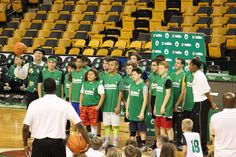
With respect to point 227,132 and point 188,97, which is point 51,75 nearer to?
point 188,97

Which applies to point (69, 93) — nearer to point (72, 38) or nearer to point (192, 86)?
point (192, 86)

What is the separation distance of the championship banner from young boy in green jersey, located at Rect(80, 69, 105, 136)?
5.41ft

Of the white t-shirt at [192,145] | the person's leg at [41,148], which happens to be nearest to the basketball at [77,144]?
the person's leg at [41,148]

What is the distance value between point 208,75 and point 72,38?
957 centimetres

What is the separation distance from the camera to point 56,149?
8617mm

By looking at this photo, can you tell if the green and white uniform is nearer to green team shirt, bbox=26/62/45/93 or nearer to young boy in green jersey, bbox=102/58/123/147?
young boy in green jersey, bbox=102/58/123/147

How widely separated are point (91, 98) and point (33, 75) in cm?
146

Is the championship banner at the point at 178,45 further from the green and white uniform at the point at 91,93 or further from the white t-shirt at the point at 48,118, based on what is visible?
the white t-shirt at the point at 48,118

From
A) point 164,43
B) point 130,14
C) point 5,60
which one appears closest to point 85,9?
point 130,14

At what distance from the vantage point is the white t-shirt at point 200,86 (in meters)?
12.8

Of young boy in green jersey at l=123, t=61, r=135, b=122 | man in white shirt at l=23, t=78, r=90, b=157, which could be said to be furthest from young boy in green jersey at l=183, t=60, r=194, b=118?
man in white shirt at l=23, t=78, r=90, b=157

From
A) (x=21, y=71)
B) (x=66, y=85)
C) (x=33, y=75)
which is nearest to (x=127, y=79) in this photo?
(x=66, y=85)

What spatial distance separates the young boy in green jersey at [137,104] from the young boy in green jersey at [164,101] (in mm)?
276

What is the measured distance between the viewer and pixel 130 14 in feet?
78.2
